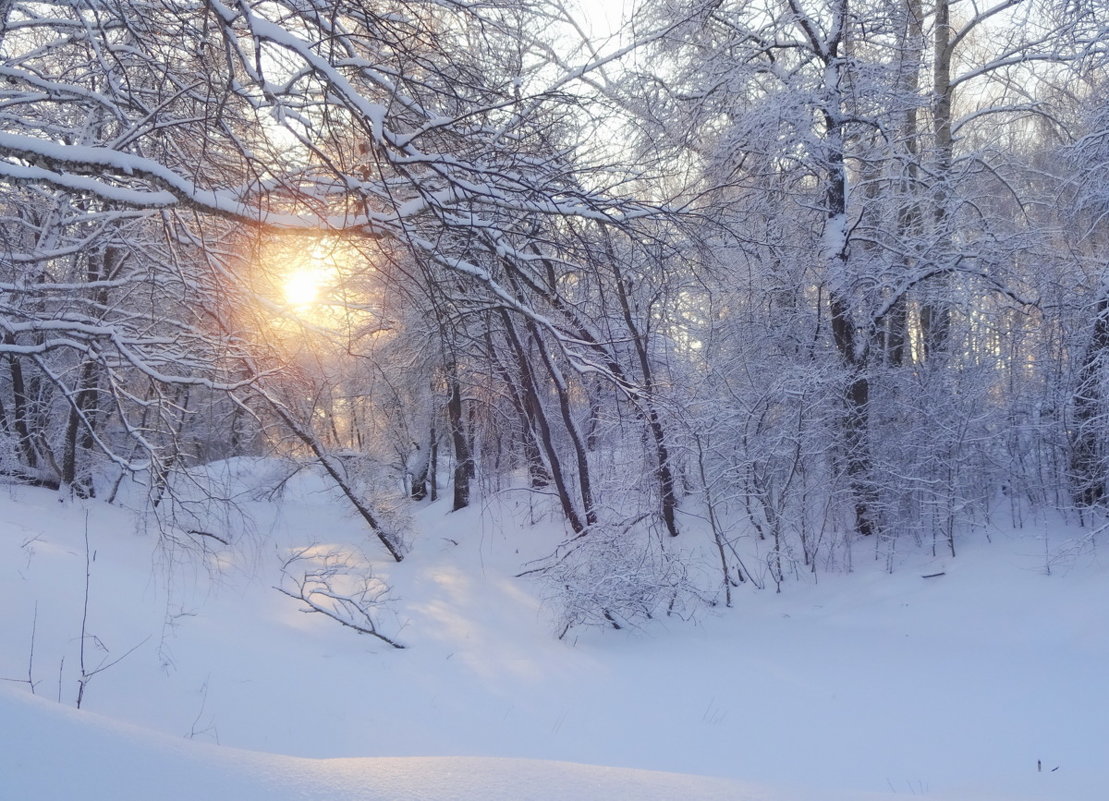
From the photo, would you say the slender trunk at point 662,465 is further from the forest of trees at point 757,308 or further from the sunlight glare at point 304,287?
the sunlight glare at point 304,287

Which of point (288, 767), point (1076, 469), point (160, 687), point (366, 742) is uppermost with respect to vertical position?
point (1076, 469)

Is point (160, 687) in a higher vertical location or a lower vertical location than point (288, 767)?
lower

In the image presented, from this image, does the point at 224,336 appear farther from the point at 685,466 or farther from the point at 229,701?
the point at 685,466

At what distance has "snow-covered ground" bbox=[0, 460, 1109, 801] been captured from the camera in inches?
111

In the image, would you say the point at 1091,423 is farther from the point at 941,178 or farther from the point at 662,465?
the point at 662,465

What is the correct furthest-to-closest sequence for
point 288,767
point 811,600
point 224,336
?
1. point 811,600
2. point 224,336
3. point 288,767

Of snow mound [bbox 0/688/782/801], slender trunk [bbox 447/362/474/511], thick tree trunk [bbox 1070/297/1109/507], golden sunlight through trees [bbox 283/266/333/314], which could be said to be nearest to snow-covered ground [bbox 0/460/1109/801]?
snow mound [bbox 0/688/782/801]

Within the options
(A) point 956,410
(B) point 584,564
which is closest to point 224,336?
(B) point 584,564

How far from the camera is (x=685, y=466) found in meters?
11.2

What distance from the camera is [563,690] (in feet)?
24.0

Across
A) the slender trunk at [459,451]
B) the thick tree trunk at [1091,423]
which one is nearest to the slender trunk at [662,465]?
the thick tree trunk at [1091,423]

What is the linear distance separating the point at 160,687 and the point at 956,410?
9621 millimetres

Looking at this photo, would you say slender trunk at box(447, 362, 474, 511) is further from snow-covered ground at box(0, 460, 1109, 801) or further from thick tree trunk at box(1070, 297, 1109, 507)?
thick tree trunk at box(1070, 297, 1109, 507)

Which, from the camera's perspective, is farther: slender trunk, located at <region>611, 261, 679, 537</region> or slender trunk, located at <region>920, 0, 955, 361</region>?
slender trunk, located at <region>920, 0, 955, 361</region>
